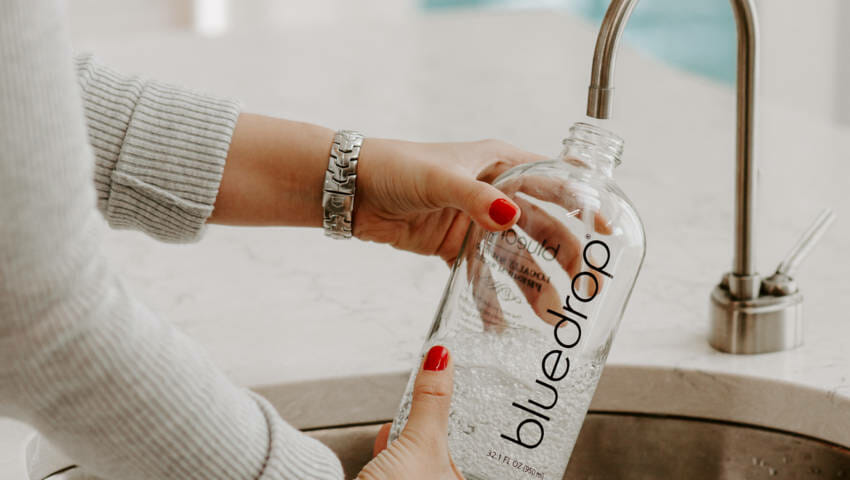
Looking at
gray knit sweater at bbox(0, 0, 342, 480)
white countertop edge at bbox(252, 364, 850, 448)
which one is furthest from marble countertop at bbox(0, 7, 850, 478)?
gray knit sweater at bbox(0, 0, 342, 480)

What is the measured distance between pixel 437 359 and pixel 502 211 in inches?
4.3

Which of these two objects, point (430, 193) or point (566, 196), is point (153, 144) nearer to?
point (430, 193)

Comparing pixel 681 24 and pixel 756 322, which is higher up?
pixel 756 322

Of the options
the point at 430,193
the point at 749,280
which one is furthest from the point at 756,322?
the point at 430,193

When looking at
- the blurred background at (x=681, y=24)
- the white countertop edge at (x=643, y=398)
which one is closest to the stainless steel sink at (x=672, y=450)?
the white countertop edge at (x=643, y=398)

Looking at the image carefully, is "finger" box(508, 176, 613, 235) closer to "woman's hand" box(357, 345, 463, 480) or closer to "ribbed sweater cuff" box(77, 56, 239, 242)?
"woman's hand" box(357, 345, 463, 480)

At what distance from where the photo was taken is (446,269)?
96cm

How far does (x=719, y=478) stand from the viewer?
0.78 metres

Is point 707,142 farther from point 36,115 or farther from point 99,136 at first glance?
point 36,115

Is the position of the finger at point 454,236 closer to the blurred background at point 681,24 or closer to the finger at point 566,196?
the finger at point 566,196

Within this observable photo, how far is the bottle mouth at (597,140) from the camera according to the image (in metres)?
0.64

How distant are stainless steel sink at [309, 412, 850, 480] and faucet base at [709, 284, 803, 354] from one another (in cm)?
7

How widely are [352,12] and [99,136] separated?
318 centimetres

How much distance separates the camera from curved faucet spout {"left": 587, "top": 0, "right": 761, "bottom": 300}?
1.99ft
